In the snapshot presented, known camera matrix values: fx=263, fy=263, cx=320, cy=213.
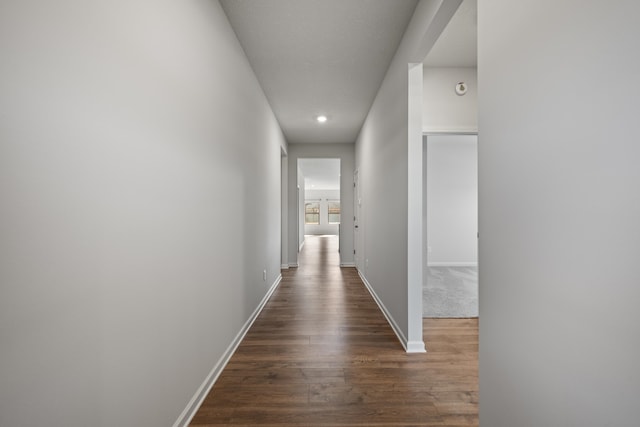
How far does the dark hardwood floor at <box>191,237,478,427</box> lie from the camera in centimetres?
155

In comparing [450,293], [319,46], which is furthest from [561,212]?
[450,293]

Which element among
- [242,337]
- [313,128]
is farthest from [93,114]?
Answer: [313,128]

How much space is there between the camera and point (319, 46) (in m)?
2.54

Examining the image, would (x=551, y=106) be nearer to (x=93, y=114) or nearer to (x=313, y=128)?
(x=93, y=114)

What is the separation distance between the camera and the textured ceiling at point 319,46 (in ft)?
6.72

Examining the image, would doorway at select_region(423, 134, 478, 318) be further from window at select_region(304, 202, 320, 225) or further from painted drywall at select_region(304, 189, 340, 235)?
window at select_region(304, 202, 320, 225)

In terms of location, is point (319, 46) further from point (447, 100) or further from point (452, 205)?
point (452, 205)

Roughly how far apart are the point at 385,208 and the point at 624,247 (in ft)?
7.97

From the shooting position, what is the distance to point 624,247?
637 millimetres

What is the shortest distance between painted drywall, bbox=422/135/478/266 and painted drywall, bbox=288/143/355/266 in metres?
1.76

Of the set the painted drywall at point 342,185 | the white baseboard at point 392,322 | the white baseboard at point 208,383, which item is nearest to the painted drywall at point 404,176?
the white baseboard at point 392,322

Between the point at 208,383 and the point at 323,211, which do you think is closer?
the point at 208,383

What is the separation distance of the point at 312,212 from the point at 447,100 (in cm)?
1201

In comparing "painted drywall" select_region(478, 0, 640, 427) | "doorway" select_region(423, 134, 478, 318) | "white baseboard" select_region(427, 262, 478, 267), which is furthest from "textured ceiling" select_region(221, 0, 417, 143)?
"white baseboard" select_region(427, 262, 478, 267)
